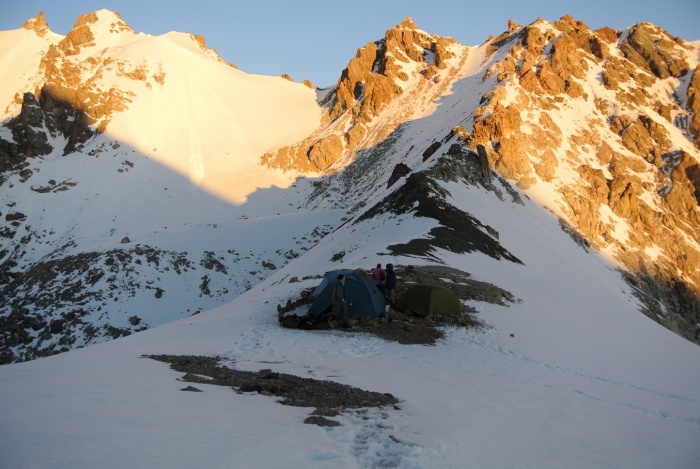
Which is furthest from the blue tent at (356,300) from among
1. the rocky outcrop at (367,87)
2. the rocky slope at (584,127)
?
the rocky outcrop at (367,87)

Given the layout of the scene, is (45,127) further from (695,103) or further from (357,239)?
(695,103)

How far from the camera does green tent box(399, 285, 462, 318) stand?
16.6 m

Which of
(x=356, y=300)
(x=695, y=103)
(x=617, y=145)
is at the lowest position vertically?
Result: (x=356, y=300)

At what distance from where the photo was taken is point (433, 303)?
54.6 ft

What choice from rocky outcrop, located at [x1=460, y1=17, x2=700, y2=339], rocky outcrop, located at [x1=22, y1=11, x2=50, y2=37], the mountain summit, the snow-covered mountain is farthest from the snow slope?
rocky outcrop, located at [x1=22, y1=11, x2=50, y2=37]

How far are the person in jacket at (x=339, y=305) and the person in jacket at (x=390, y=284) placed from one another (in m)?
2.14

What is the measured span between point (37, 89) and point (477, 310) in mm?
95981

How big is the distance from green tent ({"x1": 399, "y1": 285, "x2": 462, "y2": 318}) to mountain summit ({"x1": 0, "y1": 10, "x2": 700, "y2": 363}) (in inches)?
305

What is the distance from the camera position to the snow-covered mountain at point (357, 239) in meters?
6.32

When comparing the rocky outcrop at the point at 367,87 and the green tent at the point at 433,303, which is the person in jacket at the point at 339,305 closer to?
the green tent at the point at 433,303

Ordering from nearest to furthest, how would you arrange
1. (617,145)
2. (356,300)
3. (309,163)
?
1. (356,300)
2. (617,145)
3. (309,163)

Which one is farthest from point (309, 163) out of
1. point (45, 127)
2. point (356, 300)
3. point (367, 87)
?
point (356, 300)

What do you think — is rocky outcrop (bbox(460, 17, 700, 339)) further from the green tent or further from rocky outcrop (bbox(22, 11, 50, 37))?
rocky outcrop (bbox(22, 11, 50, 37))

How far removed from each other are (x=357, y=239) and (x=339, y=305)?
56.5 ft
